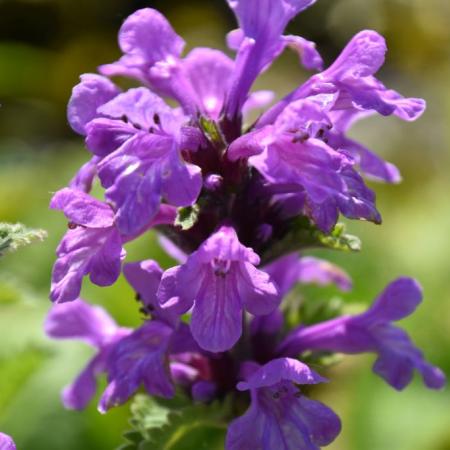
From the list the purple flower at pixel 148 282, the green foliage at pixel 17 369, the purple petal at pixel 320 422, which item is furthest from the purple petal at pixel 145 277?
the green foliage at pixel 17 369

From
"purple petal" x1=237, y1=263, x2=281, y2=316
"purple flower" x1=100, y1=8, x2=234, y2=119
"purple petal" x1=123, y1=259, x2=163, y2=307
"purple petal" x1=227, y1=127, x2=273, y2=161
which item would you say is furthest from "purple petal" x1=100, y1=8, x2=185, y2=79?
"purple petal" x1=237, y1=263, x2=281, y2=316

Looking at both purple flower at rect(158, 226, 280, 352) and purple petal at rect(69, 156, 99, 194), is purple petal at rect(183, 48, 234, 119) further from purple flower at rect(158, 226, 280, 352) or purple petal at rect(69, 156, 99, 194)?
purple flower at rect(158, 226, 280, 352)

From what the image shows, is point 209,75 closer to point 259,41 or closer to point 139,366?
point 259,41

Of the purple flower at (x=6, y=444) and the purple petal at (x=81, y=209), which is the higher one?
the purple petal at (x=81, y=209)

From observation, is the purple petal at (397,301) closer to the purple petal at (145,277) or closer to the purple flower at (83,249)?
the purple petal at (145,277)

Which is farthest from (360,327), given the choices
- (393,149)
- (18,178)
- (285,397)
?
(393,149)

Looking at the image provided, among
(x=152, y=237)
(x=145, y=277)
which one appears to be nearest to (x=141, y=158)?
(x=145, y=277)

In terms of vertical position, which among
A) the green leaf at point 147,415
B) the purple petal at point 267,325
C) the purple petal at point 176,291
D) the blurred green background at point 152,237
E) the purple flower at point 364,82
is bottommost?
the blurred green background at point 152,237

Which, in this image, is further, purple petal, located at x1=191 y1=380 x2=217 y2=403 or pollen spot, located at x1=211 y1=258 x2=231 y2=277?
purple petal, located at x1=191 y1=380 x2=217 y2=403
